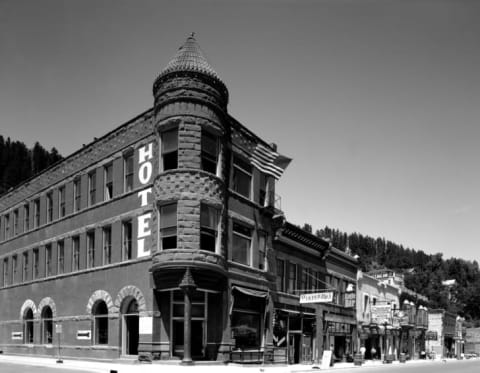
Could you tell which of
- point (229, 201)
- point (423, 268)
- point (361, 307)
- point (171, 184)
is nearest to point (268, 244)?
point (229, 201)

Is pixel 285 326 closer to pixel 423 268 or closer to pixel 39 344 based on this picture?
pixel 39 344

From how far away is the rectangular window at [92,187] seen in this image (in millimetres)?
36188

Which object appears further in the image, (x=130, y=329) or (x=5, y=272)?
(x=5, y=272)

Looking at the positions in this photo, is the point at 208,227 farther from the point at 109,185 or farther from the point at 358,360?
the point at 358,360

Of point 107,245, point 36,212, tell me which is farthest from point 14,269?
point 107,245

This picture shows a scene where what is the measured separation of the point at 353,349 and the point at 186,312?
88.1 feet

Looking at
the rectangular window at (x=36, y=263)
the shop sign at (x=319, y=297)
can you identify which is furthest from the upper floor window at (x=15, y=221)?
the shop sign at (x=319, y=297)

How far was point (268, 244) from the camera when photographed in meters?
37.0

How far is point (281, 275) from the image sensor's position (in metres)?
40.2

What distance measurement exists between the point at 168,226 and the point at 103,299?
6.84m

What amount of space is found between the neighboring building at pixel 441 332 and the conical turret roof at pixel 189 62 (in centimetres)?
6269

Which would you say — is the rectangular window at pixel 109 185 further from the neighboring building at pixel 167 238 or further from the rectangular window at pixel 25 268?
the rectangular window at pixel 25 268

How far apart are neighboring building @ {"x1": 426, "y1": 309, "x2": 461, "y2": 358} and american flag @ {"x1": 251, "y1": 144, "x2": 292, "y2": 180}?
52.9 meters

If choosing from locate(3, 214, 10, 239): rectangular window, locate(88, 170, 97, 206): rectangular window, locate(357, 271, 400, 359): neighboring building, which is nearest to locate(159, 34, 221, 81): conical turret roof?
locate(88, 170, 97, 206): rectangular window
